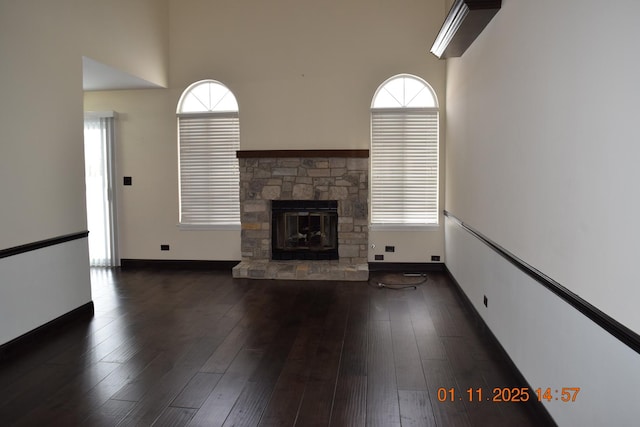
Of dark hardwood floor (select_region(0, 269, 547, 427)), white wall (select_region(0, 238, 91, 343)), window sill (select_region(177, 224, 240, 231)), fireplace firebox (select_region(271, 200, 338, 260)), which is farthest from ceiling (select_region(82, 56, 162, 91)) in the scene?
dark hardwood floor (select_region(0, 269, 547, 427))

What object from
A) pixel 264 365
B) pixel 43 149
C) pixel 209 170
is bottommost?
pixel 264 365

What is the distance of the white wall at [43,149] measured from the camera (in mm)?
3514

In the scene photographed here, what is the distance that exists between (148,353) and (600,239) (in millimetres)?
3061

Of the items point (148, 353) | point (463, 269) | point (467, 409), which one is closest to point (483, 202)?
point (463, 269)

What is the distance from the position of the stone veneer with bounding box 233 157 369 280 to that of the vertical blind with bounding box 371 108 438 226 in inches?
11.6

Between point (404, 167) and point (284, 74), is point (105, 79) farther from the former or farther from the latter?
point (404, 167)

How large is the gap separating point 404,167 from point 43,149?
4.19m

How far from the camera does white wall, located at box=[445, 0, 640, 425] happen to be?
1665 millimetres

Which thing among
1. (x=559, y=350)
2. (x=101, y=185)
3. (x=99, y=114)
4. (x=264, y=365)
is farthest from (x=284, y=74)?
(x=559, y=350)

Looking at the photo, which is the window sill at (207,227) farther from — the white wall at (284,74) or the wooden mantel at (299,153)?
the wooden mantel at (299,153)

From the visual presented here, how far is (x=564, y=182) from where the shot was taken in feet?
7.21

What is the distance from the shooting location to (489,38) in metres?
3.69

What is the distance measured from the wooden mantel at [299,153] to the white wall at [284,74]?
169 mm

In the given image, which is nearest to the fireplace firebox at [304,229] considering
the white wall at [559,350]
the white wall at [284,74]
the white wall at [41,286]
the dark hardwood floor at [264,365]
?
the white wall at [284,74]
